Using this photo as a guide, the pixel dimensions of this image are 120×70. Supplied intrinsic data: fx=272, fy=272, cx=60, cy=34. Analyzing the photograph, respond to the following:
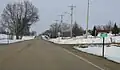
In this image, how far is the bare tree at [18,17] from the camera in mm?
103438

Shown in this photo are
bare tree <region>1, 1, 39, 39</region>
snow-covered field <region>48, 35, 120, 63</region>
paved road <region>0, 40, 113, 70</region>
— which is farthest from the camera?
bare tree <region>1, 1, 39, 39</region>

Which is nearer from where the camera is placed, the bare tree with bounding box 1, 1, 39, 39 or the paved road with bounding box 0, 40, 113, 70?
the paved road with bounding box 0, 40, 113, 70

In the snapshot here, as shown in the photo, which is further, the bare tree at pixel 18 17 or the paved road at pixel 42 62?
the bare tree at pixel 18 17

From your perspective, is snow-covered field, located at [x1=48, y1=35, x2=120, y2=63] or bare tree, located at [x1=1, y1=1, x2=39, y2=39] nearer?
snow-covered field, located at [x1=48, y1=35, x2=120, y2=63]

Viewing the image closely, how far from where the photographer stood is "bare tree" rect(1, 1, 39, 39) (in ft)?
339

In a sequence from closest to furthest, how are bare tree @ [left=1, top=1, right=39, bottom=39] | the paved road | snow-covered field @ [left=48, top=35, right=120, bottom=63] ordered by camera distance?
the paved road < snow-covered field @ [left=48, top=35, right=120, bottom=63] < bare tree @ [left=1, top=1, right=39, bottom=39]

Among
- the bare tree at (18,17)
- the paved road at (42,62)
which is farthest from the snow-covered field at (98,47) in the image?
the bare tree at (18,17)

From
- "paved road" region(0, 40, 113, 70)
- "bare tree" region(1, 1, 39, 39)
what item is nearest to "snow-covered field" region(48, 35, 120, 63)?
"paved road" region(0, 40, 113, 70)

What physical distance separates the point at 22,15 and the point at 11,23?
5299 mm

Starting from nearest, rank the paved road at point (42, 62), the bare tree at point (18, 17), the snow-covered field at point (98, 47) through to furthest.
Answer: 1. the paved road at point (42, 62)
2. the snow-covered field at point (98, 47)
3. the bare tree at point (18, 17)

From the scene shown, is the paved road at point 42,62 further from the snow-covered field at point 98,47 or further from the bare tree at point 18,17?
the bare tree at point 18,17

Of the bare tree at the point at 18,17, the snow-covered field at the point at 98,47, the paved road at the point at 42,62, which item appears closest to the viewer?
the paved road at the point at 42,62

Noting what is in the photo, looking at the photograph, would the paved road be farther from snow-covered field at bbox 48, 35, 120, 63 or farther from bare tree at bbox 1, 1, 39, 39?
bare tree at bbox 1, 1, 39, 39

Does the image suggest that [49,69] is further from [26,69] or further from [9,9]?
[9,9]
